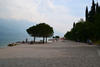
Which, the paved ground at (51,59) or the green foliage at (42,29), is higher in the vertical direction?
the green foliage at (42,29)

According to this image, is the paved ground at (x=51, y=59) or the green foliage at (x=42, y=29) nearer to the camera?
the paved ground at (x=51, y=59)

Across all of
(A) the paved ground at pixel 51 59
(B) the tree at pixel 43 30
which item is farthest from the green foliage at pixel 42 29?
(A) the paved ground at pixel 51 59

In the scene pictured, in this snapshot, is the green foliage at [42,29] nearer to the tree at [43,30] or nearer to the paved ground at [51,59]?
the tree at [43,30]

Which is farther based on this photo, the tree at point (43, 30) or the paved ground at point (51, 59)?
the tree at point (43, 30)

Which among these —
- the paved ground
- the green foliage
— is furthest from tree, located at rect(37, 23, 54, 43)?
the paved ground

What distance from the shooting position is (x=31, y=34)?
62594 millimetres

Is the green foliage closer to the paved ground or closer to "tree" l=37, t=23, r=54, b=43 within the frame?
"tree" l=37, t=23, r=54, b=43

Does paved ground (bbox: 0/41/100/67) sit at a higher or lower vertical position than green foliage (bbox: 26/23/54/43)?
lower

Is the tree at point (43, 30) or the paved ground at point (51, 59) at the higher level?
the tree at point (43, 30)

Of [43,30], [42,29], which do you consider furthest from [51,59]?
[42,29]

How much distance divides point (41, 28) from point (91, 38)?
18.0m

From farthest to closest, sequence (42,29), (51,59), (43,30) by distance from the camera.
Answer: (42,29), (43,30), (51,59)

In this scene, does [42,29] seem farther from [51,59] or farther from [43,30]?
[51,59]

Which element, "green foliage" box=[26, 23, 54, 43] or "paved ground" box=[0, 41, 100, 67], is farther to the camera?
"green foliage" box=[26, 23, 54, 43]
